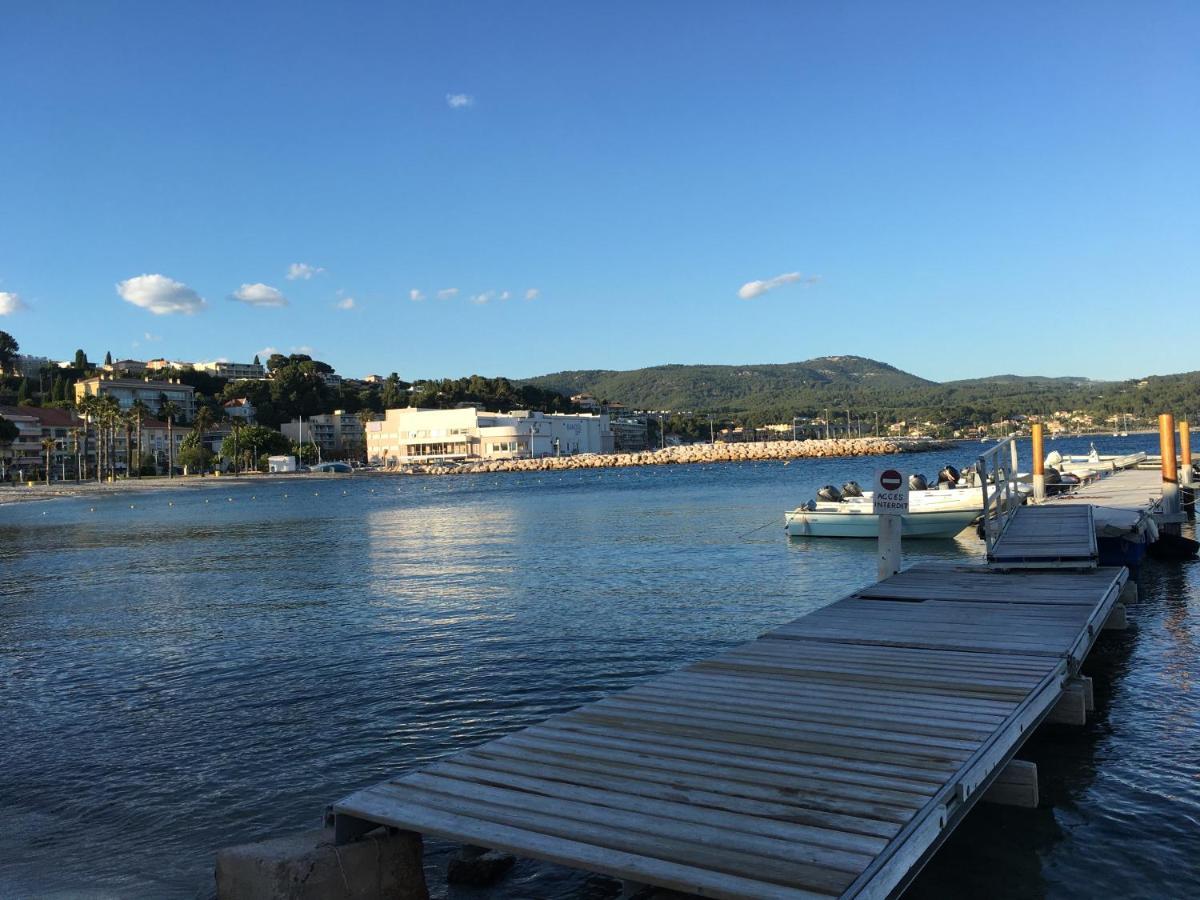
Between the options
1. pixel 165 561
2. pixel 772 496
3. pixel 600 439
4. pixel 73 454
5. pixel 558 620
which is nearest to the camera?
pixel 558 620

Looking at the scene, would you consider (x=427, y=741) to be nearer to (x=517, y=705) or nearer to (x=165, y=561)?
(x=517, y=705)

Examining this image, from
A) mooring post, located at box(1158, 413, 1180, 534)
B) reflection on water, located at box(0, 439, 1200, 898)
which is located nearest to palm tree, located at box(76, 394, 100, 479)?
reflection on water, located at box(0, 439, 1200, 898)

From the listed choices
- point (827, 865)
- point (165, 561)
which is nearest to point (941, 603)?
point (827, 865)

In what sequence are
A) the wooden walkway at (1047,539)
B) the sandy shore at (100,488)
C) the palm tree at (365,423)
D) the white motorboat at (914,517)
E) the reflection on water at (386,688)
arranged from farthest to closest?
the palm tree at (365,423) < the sandy shore at (100,488) < the white motorboat at (914,517) < the wooden walkway at (1047,539) < the reflection on water at (386,688)

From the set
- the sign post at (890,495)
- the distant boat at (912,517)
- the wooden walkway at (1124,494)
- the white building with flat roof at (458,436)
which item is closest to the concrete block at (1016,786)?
the sign post at (890,495)

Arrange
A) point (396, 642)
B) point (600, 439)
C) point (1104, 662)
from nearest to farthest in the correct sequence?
1. point (1104, 662)
2. point (396, 642)
3. point (600, 439)

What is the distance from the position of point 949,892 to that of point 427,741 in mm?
5316

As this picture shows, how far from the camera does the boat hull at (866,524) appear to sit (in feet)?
90.3

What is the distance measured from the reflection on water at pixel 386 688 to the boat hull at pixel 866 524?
1.76 ft

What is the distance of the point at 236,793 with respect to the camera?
26.9 feet

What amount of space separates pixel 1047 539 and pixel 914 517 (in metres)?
12.5

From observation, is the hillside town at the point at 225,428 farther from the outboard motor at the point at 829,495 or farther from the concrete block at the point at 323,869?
the concrete block at the point at 323,869

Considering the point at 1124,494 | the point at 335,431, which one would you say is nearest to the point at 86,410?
the point at 335,431

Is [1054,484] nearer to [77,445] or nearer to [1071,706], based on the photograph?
[1071,706]
